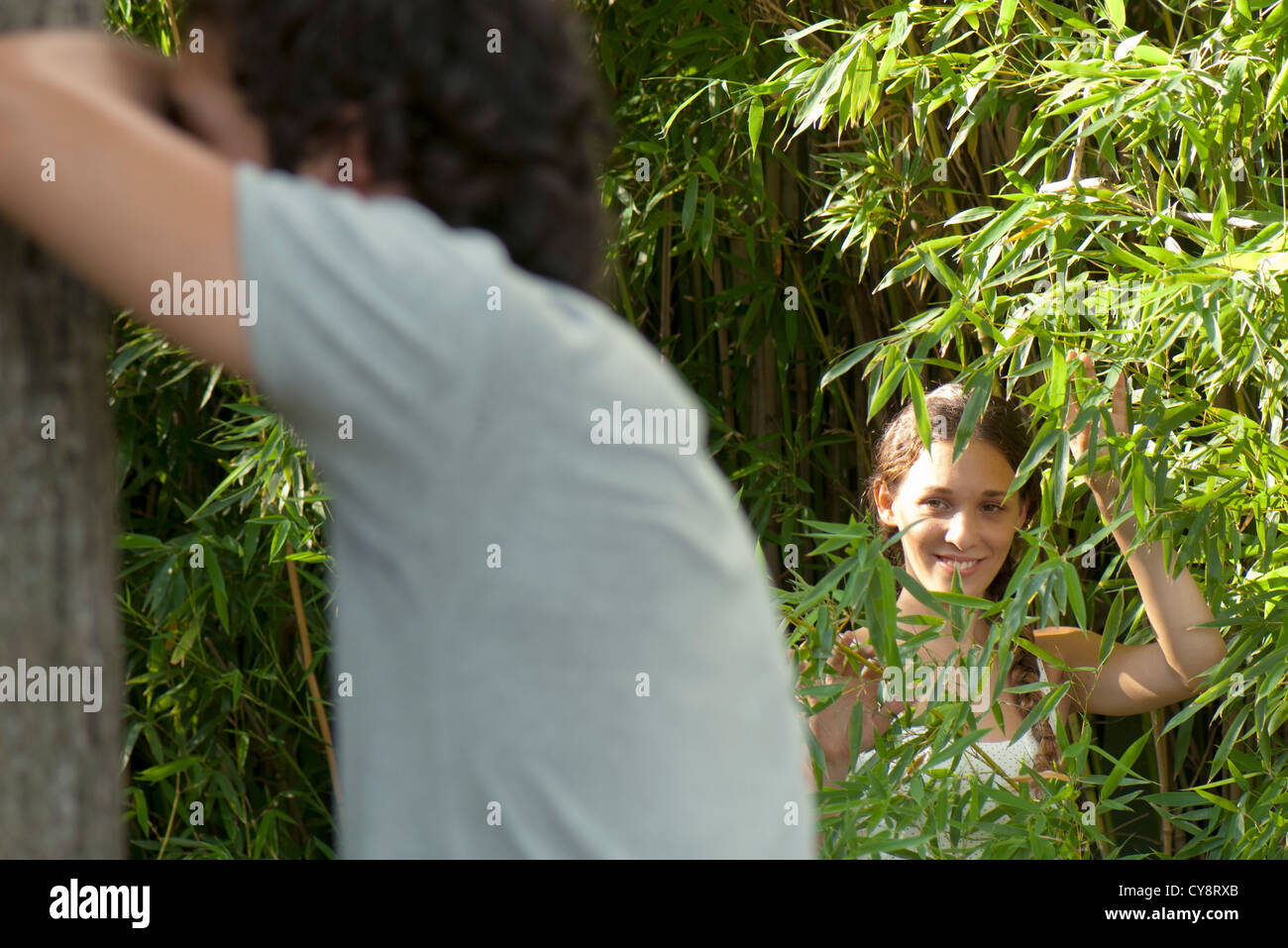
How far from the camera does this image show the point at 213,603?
2129 mm

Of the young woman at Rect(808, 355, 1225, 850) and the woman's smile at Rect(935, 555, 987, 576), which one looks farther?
the woman's smile at Rect(935, 555, 987, 576)

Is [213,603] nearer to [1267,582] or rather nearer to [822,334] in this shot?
[822,334]

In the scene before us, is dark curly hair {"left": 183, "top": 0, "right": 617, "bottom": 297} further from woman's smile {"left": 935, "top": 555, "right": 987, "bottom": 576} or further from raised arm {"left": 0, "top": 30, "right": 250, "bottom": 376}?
woman's smile {"left": 935, "top": 555, "right": 987, "bottom": 576}

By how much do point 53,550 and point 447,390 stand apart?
0.25m

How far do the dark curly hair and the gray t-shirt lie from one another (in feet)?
0.06

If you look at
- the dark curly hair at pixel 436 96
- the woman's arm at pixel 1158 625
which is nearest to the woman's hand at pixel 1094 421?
the woman's arm at pixel 1158 625

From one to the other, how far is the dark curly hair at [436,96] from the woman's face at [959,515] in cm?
130

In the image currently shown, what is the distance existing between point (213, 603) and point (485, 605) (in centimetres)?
180

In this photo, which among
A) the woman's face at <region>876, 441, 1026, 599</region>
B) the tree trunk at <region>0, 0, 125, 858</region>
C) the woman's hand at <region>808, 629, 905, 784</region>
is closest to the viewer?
the tree trunk at <region>0, 0, 125, 858</region>

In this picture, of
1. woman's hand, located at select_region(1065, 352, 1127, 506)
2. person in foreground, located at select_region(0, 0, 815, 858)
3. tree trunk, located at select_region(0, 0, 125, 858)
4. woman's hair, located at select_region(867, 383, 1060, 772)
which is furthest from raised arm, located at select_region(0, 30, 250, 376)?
woman's hair, located at select_region(867, 383, 1060, 772)

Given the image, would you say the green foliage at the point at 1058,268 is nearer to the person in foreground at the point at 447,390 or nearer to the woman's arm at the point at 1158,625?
the woman's arm at the point at 1158,625

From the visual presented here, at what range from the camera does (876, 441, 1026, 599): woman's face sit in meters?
1.75

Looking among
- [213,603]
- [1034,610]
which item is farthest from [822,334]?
[213,603]

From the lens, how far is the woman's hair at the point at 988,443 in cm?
175
